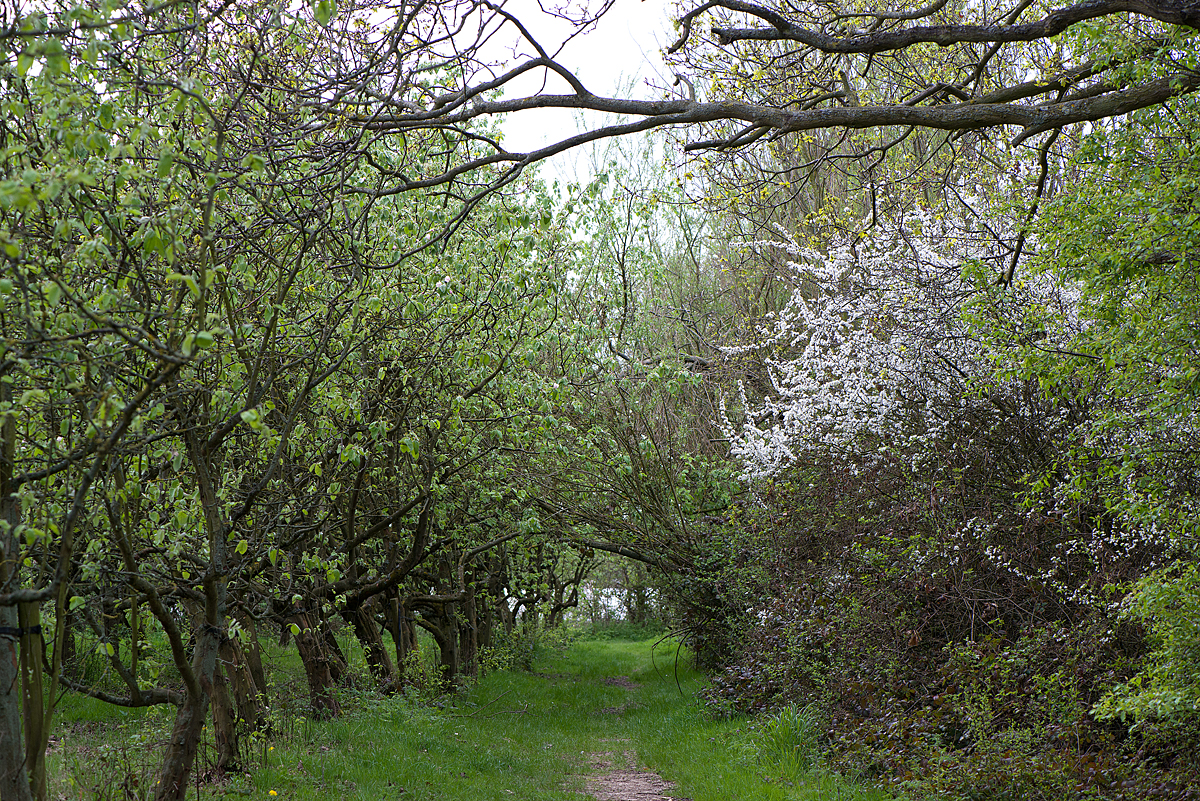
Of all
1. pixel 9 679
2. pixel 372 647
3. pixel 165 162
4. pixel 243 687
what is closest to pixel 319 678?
pixel 372 647

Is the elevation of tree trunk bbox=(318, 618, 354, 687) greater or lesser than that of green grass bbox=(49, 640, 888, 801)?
greater

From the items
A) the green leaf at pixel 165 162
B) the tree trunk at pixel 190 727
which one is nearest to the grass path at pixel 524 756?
the tree trunk at pixel 190 727

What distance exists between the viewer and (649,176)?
17.9 m

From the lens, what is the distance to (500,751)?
38.4 feet

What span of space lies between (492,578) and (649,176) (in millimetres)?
8921

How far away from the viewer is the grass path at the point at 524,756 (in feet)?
27.8

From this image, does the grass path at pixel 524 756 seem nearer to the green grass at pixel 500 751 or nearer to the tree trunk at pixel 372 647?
the green grass at pixel 500 751

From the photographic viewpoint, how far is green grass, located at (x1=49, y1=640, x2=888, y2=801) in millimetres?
8352

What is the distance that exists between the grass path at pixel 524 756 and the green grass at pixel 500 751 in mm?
22

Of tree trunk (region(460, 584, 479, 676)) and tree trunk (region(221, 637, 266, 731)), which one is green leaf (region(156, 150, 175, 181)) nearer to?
tree trunk (region(221, 637, 266, 731))

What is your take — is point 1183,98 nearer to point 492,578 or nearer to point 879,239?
point 879,239

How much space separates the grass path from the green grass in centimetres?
2

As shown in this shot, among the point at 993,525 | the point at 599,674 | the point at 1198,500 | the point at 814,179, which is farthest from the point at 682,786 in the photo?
the point at 599,674

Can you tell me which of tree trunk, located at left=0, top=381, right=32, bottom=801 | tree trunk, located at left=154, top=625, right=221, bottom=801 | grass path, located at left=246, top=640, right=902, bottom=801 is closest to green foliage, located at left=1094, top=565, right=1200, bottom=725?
grass path, located at left=246, top=640, right=902, bottom=801
